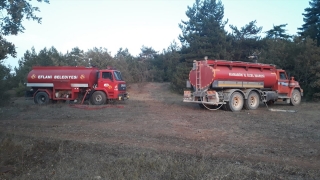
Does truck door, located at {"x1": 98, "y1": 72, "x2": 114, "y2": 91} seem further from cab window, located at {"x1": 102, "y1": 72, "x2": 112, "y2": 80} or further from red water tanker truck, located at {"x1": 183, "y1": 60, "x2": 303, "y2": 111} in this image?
red water tanker truck, located at {"x1": 183, "y1": 60, "x2": 303, "y2": 111}

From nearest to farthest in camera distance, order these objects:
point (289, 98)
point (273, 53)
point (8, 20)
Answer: point (8, 20) < point (289, 98) < point (273, 53)

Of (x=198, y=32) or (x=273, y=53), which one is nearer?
(x=273, y=53)

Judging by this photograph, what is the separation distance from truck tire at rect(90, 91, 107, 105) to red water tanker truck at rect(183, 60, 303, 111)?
6320 mm

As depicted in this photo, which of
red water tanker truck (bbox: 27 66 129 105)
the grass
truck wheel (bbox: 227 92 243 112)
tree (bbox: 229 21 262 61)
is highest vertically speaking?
tree (bbox: 229 21 262 61)

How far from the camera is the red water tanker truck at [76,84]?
22000mm

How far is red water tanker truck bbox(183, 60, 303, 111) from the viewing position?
Answer: 57.2 ft

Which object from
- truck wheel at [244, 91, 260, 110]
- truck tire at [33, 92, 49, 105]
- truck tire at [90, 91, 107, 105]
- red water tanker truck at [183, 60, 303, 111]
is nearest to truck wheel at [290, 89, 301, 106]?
red water tanker truck at [183, 60, 303, 111]

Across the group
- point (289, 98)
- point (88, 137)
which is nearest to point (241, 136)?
point (88, 137)

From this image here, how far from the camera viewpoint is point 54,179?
5.84 m

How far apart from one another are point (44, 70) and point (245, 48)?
969 inches

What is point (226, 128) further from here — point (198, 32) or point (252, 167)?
point (198, 32)

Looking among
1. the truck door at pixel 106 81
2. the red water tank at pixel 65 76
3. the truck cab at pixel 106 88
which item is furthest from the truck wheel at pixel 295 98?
the red water tank at pixel 65 76

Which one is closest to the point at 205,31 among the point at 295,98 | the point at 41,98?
the point at 295,98

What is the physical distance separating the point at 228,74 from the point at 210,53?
16926 millimetres
